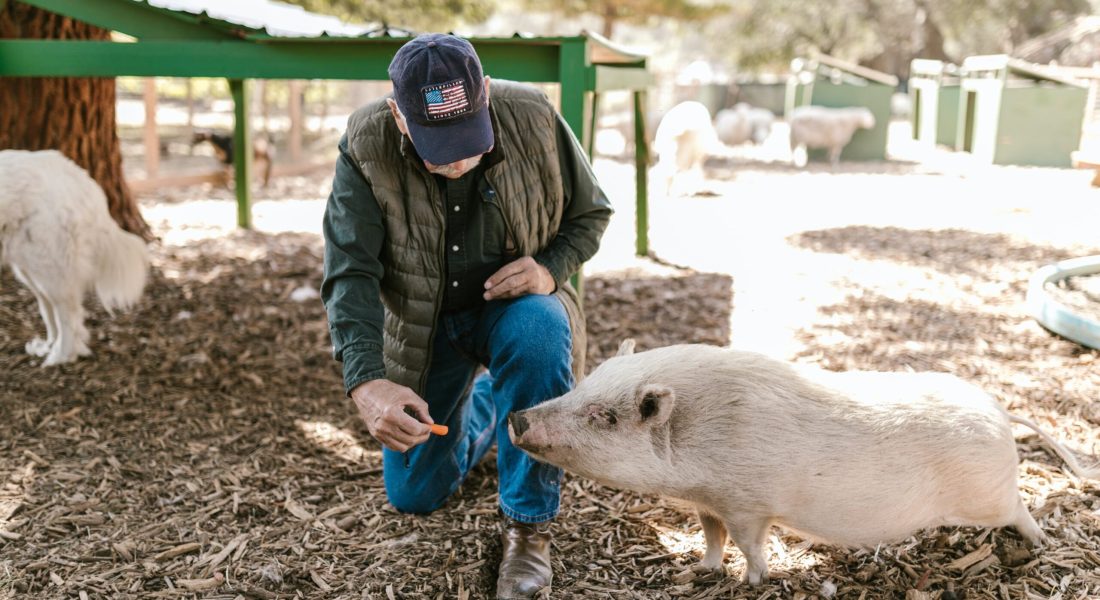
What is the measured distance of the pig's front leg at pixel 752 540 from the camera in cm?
252

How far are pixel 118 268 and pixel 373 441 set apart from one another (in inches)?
82.7

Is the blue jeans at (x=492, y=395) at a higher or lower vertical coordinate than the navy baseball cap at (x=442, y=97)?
lower

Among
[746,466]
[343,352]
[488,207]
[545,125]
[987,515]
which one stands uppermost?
[545,125]

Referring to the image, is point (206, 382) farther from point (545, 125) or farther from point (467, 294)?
point (545, 125)

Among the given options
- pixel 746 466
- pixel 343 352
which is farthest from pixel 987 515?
pixel 343 352

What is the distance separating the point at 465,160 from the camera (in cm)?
262

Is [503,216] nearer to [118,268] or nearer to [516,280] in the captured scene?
[516,280]

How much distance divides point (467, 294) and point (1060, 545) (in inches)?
82.5

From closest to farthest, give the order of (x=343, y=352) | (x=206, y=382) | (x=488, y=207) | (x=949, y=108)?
(x=343, y=352) < (x=488, y=207) < (x=206, y=382) < (x=949, y=108)

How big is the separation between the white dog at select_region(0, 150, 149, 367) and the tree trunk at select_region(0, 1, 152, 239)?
5.40 ft

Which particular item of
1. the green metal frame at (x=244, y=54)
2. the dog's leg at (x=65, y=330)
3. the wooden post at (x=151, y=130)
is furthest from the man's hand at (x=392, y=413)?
the wooden post at (x=151, y=130)

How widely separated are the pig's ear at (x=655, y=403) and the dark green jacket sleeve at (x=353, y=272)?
0.76 meters

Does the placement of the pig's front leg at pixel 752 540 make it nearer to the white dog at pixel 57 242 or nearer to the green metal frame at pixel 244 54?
the green metal frame at pixel 244 54

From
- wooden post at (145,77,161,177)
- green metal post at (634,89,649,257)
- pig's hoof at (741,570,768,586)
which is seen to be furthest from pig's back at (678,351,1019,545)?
wooden post at (145,77,161,177)
